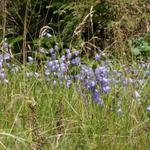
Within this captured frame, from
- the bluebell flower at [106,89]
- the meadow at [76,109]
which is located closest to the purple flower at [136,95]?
the meadow at [76,109]

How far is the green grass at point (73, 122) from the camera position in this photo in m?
2.63

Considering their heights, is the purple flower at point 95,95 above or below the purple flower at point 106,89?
below

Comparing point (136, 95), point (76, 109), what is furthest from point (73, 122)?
point (136, 95)

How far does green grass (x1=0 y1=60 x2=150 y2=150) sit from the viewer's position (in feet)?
8.63

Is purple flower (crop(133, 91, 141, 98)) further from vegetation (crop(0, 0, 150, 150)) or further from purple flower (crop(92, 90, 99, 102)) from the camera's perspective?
purple flower (crop(92, 90, 99, 102))

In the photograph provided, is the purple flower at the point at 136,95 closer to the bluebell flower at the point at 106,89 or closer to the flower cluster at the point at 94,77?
the flower cluster at the point at 94,77

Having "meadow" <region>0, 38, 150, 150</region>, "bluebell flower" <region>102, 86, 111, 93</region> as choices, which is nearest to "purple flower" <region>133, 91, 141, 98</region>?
"meadow" <region>0, 38, 150, 150</region>

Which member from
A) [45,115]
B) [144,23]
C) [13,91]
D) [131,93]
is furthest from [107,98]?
[144,23]

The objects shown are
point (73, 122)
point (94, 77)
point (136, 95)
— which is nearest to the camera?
point (73, 122)

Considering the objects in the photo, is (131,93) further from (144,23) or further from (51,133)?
(144,23)

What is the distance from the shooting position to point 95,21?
5.44 meters

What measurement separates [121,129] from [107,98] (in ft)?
0.98

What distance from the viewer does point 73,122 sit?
280cm

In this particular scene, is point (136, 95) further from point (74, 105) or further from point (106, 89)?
point (74, 105)
